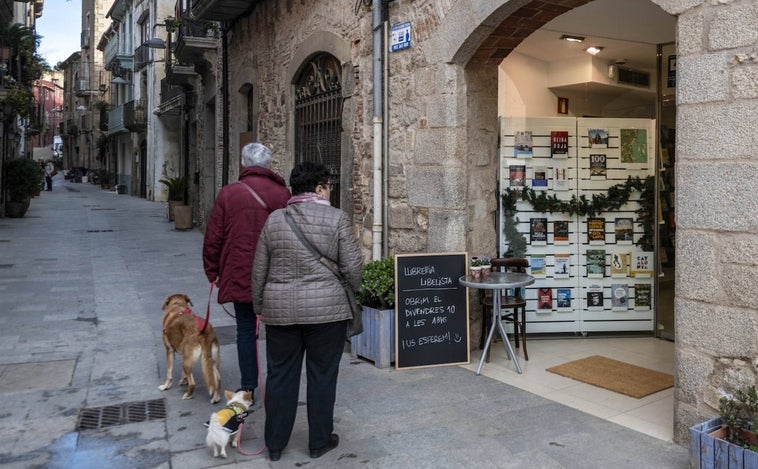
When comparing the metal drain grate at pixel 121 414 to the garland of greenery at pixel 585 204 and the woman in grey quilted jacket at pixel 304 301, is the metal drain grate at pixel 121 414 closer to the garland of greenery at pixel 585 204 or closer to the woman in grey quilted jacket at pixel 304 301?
the woman in grey quilted jacket at pixel 304 301

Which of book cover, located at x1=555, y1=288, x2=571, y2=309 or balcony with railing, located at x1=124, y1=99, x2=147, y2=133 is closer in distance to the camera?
book cover, located at x1=555, y1=288, x2=571, y2=309

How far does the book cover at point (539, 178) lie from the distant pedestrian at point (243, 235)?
Result: 2929mm

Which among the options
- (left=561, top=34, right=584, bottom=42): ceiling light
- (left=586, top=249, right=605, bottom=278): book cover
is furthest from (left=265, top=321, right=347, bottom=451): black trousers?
(left=561, top=34, right=584, bottom=42): ceiling light

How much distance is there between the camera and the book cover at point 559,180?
6434mm

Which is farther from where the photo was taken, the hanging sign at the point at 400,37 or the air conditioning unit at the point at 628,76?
the air conditioning unit at the point at 628,76

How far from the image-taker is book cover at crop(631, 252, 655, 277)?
652 cm

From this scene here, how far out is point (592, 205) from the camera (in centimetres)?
643

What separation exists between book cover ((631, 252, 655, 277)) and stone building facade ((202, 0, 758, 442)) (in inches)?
62.5

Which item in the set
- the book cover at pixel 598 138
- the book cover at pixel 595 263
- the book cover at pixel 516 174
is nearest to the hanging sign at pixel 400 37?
the book cover at pixel 516 174

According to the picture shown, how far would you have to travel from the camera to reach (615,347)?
20.1ft

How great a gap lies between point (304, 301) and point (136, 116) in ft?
94.4

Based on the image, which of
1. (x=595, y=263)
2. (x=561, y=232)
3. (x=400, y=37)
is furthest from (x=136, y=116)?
(x=595, y=263)

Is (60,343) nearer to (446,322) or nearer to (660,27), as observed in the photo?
(446,322)

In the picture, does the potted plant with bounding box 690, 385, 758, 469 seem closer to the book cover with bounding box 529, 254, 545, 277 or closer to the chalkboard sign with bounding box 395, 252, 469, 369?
the chalkboard sign with bounding box 395, 252, 469, 369
